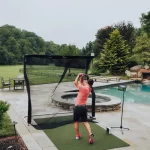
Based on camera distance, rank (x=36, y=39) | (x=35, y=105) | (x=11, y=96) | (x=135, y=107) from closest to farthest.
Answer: (x=35, y=105), (x=135, y=107), (x=11, y=96), (x=36, y=39)

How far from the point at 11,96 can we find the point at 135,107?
225 inches

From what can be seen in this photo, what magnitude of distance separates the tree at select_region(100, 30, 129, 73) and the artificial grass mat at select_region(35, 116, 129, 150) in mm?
18202

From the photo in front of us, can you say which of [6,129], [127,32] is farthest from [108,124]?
[127,32]

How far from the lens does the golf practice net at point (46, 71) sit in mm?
6242

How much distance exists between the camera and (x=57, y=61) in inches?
260

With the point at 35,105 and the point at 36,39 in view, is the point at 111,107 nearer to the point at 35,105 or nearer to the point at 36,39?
the point at 35,105

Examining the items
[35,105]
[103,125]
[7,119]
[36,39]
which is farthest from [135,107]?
[36,39]

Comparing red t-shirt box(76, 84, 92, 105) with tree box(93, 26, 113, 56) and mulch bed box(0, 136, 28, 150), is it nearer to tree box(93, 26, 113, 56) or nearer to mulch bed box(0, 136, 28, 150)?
mulch bed box(0, 136, 28, 150)

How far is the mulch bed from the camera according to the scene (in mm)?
4699

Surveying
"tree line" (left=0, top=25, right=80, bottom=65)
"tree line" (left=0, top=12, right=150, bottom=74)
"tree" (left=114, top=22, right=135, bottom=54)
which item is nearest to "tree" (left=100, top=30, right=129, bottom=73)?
"tree line" (left=0, top=12, right=150, bottom=74)

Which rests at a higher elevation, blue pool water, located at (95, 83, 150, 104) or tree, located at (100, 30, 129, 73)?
tree, located at (100, 30, 129, 73)

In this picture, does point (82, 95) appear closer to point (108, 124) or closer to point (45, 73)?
point (108, 124)

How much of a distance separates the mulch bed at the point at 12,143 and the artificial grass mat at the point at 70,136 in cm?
72

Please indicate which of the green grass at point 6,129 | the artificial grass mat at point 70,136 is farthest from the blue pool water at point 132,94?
the green grass at point 6,129
